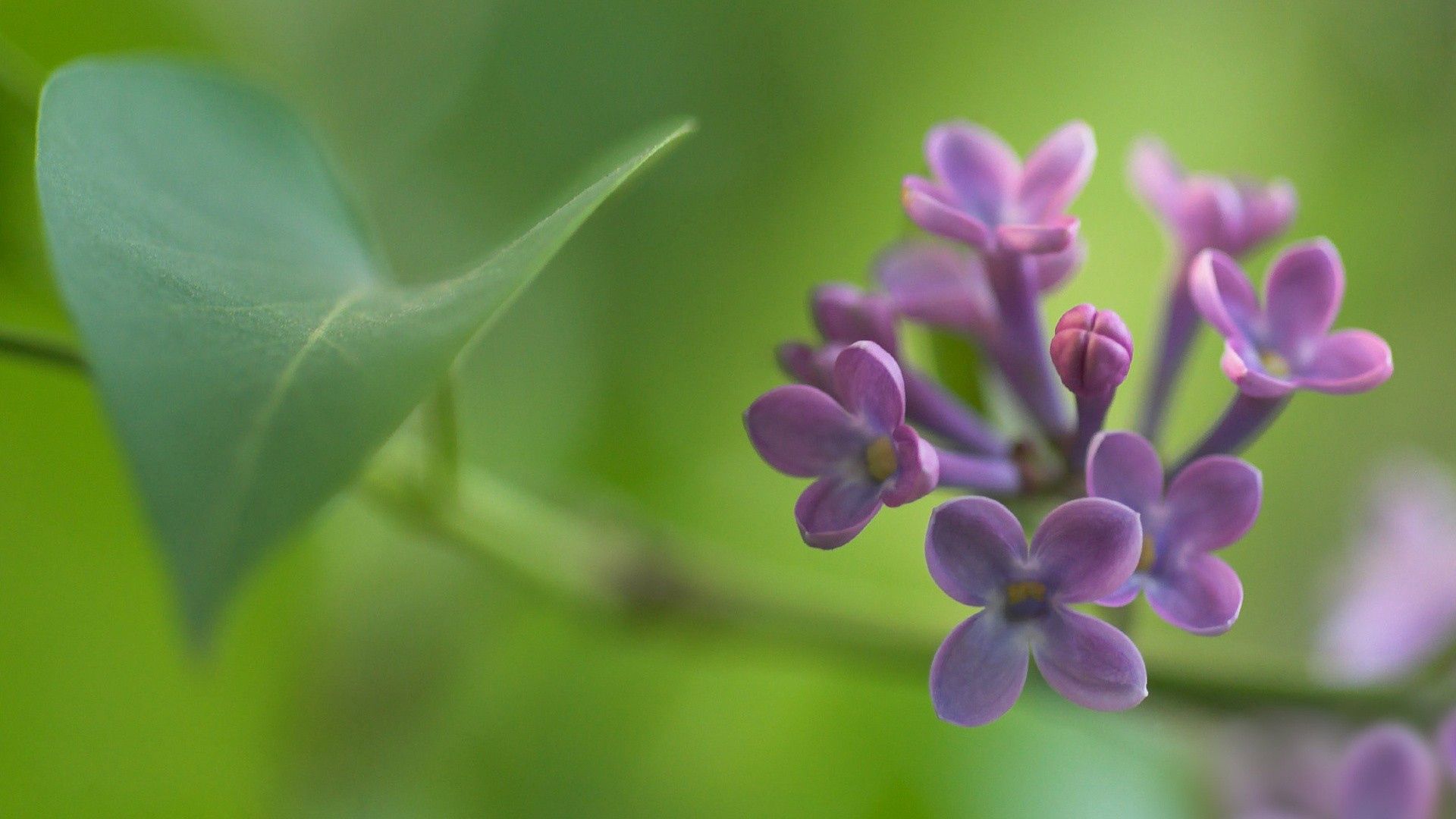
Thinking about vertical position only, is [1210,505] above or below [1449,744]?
above

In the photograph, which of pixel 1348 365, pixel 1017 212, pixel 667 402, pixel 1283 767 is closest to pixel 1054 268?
pixel 1017 212

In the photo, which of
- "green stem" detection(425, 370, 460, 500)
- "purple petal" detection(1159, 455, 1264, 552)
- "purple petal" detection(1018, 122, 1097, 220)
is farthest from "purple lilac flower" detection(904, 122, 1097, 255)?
"green stem" detection(425, 370, 460, 500)

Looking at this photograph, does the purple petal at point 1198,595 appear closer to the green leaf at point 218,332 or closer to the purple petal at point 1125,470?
the purple petal at point 1125,470

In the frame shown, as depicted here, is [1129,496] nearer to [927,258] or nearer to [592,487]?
[927,258]

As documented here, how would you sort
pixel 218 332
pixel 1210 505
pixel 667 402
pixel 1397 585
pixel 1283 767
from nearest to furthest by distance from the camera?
1. pixel 218 332
2. pixel 1210 505
3. pixel 1283 767
4. pixel 1397 585
5. pixel 667 402

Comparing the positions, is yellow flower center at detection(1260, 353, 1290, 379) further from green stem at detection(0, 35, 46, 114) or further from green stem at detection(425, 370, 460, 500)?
green stem at detection(0, 35, 46, 114)

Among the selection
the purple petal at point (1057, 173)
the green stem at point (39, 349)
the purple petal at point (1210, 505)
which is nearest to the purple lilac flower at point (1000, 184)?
the purple petal at point (1057, 173)

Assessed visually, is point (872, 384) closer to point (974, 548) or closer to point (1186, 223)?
point (974, 548)
